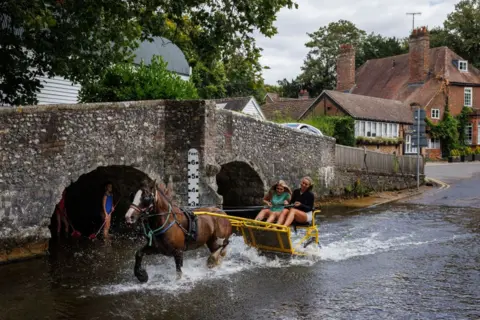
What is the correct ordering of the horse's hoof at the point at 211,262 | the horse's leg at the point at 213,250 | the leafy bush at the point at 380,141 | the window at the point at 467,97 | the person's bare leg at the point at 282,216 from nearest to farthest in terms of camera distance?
the horse's leg at the point at 213,250
the horse's hoof at the point at 211,262
the person's bare leg at the point at 282,216
the leafy bush at the point at 380,141
the window at the point at 467,97

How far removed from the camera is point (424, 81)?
56.1m

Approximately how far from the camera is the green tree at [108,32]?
16.3m

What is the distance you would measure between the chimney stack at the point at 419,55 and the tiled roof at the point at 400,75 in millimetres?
883

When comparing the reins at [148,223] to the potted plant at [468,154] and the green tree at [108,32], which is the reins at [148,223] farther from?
the potted plant at [468,154]

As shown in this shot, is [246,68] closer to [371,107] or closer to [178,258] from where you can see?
[178,258]

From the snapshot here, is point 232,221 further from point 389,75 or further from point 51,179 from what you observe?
point 389,75

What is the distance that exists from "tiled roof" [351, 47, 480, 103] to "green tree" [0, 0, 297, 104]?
4210 cm

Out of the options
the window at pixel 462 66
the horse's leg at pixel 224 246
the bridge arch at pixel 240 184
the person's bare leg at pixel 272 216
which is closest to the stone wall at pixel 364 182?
the bridge arch at pixel 240 184

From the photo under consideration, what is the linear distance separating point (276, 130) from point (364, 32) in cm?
5616

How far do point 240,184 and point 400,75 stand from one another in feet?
136

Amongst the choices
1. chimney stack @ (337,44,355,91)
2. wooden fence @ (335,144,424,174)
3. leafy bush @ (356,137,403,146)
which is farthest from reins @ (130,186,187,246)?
chimney stack @ (337,44,355,91)

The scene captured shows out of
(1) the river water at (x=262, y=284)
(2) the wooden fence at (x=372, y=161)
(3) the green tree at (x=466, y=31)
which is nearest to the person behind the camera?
(1) the river water at (x=262, y=284)

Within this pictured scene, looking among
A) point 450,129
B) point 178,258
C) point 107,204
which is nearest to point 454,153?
point 450,129

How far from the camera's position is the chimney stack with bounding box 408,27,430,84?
5444 centimetres
